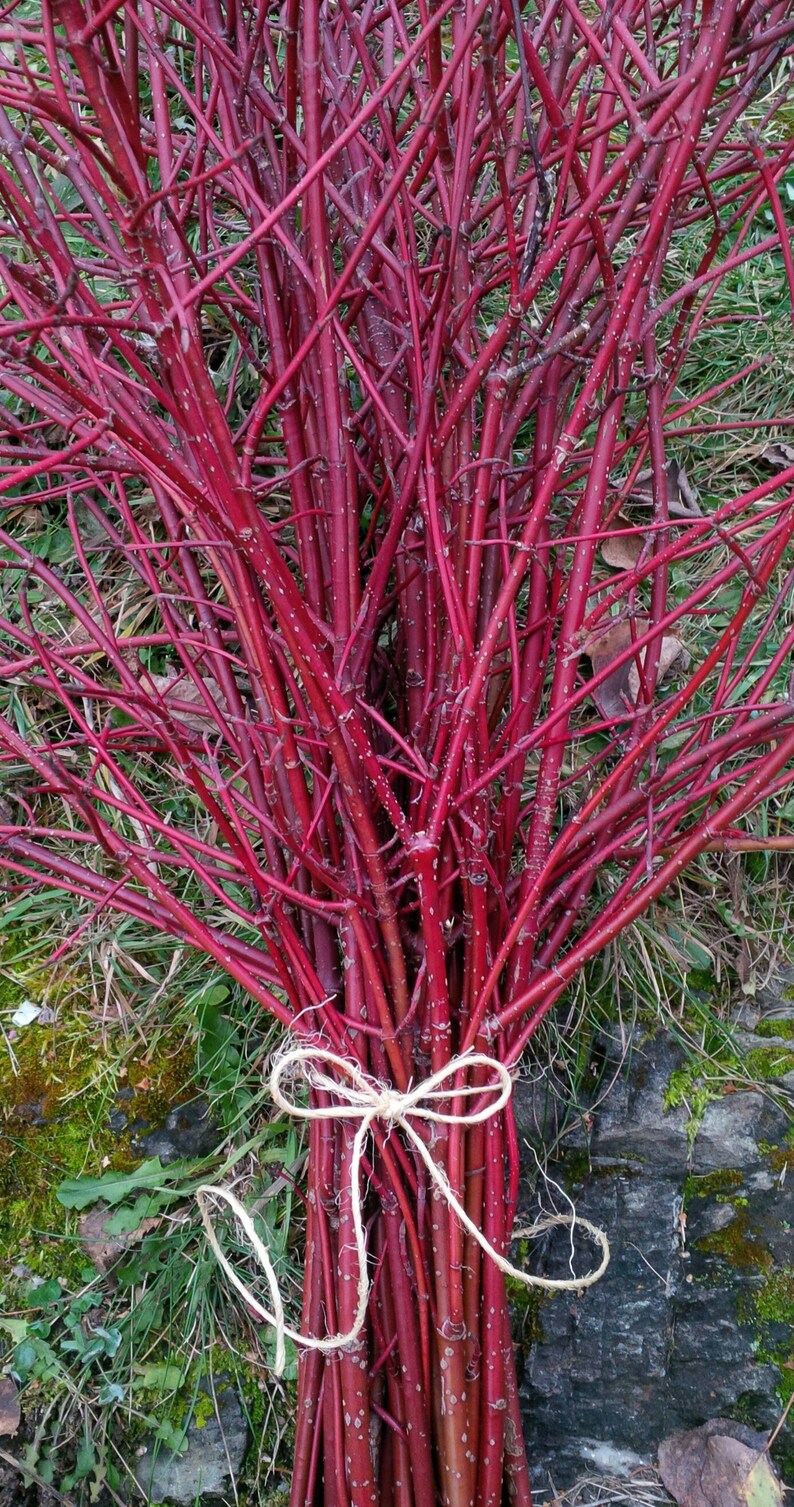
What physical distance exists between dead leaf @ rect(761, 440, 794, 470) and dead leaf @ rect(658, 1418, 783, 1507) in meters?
1.66

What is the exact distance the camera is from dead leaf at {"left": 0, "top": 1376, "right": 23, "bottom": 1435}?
1.49 m

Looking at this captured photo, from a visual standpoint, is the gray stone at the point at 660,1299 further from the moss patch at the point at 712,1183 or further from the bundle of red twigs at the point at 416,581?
the bundle of red twigs at the point at 416,581

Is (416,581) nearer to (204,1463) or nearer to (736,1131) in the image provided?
(736,1131)

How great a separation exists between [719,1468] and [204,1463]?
796 millimetres

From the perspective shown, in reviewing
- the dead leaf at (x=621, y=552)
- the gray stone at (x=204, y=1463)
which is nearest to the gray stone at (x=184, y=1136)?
the gray stone at (x=204, y=1463)

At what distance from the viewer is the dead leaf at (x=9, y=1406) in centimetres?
149

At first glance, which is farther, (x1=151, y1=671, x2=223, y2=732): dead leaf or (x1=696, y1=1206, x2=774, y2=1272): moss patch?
(x1=151, y1=671, x2=223, y2=732): dead leaf

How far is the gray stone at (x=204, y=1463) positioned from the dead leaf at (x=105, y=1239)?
0.26 metres

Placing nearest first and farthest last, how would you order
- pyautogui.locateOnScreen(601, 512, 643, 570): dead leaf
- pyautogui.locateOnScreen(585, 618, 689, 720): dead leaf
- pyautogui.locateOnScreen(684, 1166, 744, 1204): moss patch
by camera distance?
1. pyautogui.locateOnScreen(684, 1166, 744, 1204): moss patch
2. pyautogui.locateOnScreen(585, 618, 689, 720): dead leaf
3. pyautogui.locateOnScreen(601, 512, 643, 570): dead leaf

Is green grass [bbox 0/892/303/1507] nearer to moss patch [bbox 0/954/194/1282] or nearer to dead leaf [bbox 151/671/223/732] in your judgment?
moss patch [bbox 0/954/194/1282]

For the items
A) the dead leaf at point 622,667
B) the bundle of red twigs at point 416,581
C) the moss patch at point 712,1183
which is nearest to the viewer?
the bundle of red twigs at point 416,581

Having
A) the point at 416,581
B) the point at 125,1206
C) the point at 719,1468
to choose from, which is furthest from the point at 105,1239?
the point at 416,581

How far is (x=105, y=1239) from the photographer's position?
5.19 ft

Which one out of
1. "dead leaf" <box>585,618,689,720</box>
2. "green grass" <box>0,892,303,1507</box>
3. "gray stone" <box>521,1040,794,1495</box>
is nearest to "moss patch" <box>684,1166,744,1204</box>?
"gray stone" <box>521,1040,794,1495</box>
